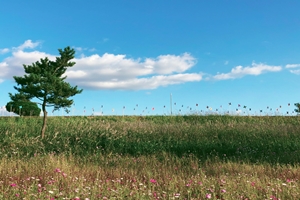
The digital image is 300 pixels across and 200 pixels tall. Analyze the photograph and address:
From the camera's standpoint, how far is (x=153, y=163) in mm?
7754

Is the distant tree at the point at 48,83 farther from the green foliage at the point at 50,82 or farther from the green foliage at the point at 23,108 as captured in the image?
the green foliage at the point at 23,108

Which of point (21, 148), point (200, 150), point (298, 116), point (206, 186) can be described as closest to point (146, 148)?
point (200, 150)

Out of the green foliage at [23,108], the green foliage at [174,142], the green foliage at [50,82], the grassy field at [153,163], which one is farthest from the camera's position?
the green foliage at [23,108]

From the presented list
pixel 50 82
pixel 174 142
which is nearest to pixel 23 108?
pixel 50 82

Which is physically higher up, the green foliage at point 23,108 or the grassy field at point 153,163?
the green foliage at point 23,108

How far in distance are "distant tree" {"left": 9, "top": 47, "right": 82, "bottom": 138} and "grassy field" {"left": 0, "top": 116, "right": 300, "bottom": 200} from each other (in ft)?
5.23

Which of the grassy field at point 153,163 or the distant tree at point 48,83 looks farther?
the distant tree at point 48,83

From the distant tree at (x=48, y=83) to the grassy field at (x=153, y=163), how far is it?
159cm

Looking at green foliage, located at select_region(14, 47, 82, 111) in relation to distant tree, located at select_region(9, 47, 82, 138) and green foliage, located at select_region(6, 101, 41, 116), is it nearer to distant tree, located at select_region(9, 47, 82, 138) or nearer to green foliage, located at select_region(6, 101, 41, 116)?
distant tree, located at select_region(9, 47, 82, 138)

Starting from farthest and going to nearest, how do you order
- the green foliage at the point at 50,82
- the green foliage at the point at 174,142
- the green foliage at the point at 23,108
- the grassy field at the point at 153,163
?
the green foliage at the point at 23,108, the green foliage at the point at 50,82, the green foliage at the point at 174,142, the grassy field at the point at 153,163

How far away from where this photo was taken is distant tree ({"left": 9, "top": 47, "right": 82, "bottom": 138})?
12.0m

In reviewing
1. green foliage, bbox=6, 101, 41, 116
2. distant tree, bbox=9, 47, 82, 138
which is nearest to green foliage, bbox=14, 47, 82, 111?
distant tree, bbox=9, 47, 82, 138

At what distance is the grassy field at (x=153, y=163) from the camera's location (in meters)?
4.71

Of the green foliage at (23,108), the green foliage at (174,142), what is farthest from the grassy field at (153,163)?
the green foliage at (23,108)
